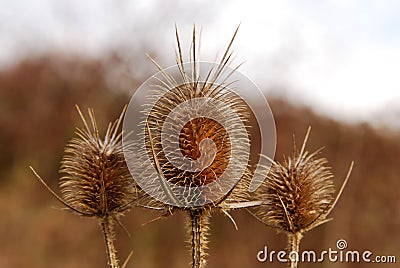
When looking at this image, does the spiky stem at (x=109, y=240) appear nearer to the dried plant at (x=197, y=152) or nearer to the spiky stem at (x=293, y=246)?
the dried plant at (x=197, y=152)

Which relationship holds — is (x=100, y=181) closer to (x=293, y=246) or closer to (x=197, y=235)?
(x=197, y=235)

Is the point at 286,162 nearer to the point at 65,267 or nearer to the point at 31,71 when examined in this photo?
the point at 65,267

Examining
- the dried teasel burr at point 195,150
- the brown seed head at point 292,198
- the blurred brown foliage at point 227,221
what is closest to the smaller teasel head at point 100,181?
the dried teasel burr at point 195,150

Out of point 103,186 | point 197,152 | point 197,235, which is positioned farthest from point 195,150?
point 103,186

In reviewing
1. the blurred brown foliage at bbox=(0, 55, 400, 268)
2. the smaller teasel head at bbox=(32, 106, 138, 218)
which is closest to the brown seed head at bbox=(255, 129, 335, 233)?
the smaller teasel head at bbox=(32, 106, 138, 218)

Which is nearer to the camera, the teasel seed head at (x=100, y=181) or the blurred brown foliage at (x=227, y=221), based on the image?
the teasel seed head at (x=100, y=181)

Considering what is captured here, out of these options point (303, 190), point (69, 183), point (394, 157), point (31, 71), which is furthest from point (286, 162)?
point (31, 71)
